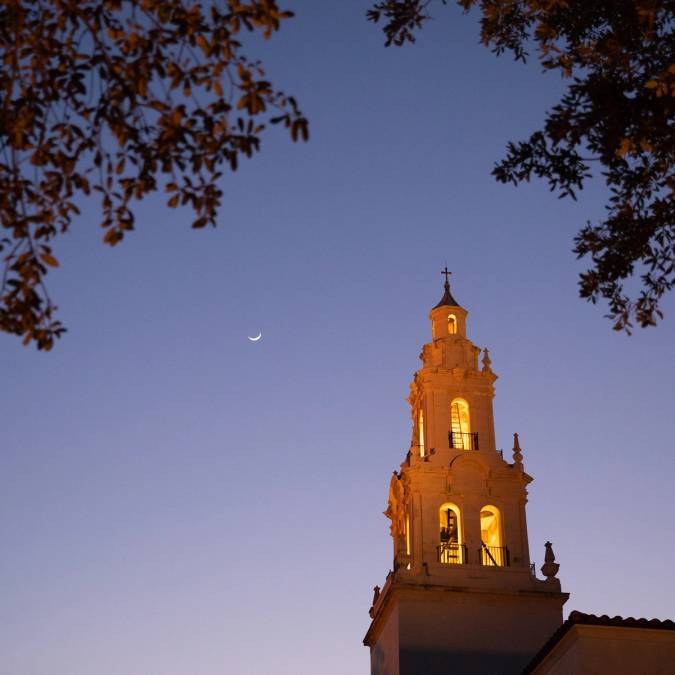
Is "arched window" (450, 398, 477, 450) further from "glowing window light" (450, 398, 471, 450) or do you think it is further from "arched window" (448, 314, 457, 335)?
"arched window" (448, 314, 457, 335)

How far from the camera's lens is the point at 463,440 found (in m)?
33.5

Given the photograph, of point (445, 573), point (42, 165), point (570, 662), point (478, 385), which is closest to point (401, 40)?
point (42, 165)

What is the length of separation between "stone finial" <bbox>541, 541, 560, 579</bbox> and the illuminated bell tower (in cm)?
4

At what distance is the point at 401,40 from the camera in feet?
41.2

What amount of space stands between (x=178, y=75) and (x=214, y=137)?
22.9 inches

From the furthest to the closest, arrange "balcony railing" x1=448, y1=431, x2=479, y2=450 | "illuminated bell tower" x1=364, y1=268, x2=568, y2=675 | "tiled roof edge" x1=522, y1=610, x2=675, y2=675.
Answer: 1. "balcony railing" x1=448, y1=431, x2=479, y2=450
2. "illuminated bell tower" x1=364, y1=268, x2=568, y2=675
3. "tiled roof edge" x1=522, y1=610, x2=675, y2=675

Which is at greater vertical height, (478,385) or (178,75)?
(478,385)

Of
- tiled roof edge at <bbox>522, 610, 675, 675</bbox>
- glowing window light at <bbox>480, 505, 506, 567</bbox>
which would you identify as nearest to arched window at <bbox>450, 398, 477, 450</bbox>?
glowing window light at <bbox>480, 505, 506, 567</bbox>

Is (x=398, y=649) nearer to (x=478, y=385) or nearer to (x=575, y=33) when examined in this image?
(x=478, y=385)

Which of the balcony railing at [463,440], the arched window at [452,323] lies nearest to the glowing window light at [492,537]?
the balcony railing at [463,440]

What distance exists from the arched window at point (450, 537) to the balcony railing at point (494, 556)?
1.80ft

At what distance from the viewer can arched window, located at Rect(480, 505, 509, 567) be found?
31078mm

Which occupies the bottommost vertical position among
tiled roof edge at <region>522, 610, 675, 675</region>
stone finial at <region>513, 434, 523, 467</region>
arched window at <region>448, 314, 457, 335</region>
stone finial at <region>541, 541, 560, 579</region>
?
tiled roof edge at <region>522, 610, 675, 675</region>

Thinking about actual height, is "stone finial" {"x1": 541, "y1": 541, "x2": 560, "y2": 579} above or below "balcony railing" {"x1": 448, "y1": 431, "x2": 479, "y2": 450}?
below
